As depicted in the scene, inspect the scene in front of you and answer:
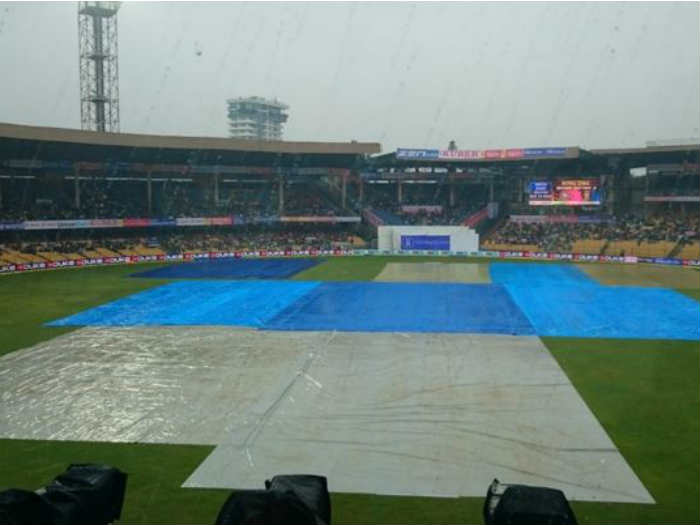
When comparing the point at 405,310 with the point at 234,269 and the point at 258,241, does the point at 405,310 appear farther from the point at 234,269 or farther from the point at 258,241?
the point at 258,241

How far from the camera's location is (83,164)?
65062mm

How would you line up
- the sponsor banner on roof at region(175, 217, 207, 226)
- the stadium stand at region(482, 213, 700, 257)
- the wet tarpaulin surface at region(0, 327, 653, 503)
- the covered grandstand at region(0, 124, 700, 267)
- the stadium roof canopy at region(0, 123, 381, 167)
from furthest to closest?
the sponsor banner on roof at region(175, 217, 207, 226)
the stadium stand at region(482, 213, 700, 257)
the covered grandstand at region(0, 124, 700, 267)
the stadium roof canopy at region(0, 123, 381, 167)
the wet tarpaulin surface at region(0, 327, 653, 503)

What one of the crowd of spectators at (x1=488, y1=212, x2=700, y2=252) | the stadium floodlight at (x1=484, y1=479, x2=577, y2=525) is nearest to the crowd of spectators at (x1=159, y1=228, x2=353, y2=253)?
the crowd of spectators at (x1=488, y1=212, x2=700, y2=252)

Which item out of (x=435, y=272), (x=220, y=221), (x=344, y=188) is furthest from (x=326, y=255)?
(x=435, y=272)

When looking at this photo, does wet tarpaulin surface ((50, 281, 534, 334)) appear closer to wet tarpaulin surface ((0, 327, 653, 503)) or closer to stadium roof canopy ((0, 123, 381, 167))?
wet tarpaulin surface ((0, 327, 653, 503))

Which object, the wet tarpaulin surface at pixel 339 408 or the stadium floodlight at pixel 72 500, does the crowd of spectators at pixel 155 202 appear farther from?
the stadium floodlight at pixel 72 500

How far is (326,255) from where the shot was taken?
218 ft

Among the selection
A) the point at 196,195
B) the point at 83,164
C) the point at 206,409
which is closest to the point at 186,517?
the point at 206,409

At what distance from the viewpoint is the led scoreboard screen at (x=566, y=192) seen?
66438 millimetres

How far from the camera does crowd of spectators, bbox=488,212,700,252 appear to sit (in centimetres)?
6575

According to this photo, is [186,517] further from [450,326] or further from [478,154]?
[478,154]

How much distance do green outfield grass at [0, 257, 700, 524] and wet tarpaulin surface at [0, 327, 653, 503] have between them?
1.31ft

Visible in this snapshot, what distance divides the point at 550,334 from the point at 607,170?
188ft

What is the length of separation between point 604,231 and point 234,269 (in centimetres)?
4064
